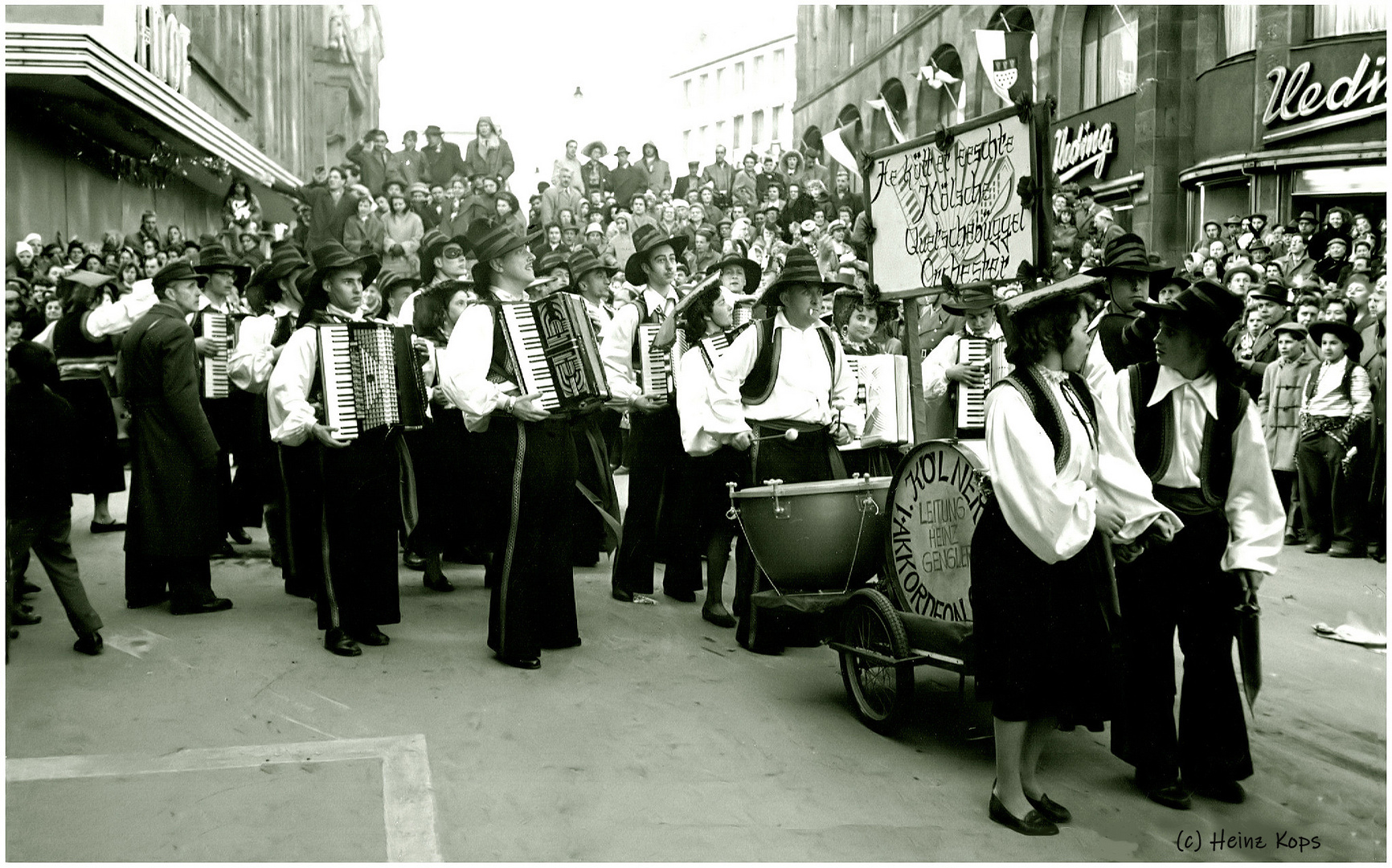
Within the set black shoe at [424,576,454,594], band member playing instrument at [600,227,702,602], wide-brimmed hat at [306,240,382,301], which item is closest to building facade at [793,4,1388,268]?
band member playing instrument at [600,227,702,602]

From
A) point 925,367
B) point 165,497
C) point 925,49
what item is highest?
point 925,49

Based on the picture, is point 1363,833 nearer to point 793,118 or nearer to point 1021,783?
point 1021,783

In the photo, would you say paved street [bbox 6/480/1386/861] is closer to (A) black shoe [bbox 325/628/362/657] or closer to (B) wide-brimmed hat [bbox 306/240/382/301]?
(A) black shoe [bbox 325/628/362/657]

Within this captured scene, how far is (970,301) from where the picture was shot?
6.39 metres

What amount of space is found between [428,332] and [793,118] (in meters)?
41.5

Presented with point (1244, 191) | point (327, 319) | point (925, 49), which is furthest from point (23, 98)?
point (925, 49)

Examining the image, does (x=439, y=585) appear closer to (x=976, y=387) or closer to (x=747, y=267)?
(x=747, y=267)

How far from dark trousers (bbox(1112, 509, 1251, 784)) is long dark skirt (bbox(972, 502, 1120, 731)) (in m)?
0.41

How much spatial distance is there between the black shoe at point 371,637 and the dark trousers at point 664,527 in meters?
1.72

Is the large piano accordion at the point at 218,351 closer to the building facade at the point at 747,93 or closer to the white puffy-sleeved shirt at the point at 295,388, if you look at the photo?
the white puffy-sleeved shirt at the point at 295,388

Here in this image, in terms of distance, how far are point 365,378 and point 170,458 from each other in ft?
5.39

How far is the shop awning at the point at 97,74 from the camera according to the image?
1514 centimetres

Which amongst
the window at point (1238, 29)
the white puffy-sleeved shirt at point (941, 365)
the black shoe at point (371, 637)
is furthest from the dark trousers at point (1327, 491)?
the window at point (1238, 29)

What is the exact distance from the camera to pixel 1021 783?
14.0 feet
